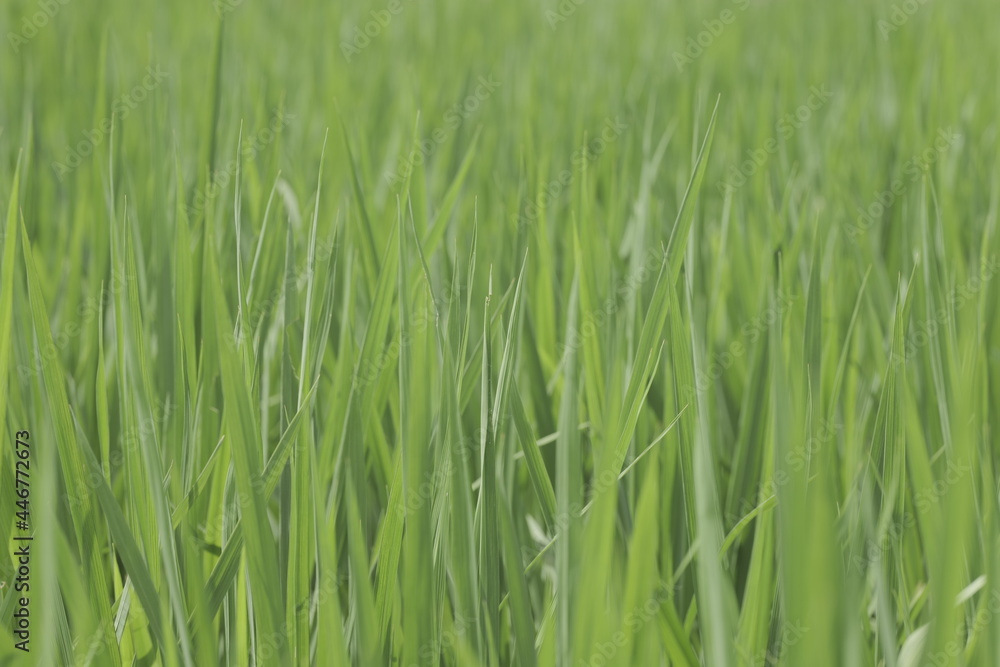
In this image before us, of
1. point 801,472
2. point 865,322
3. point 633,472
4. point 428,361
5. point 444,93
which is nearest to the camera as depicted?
point 801,472

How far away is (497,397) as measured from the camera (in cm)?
47

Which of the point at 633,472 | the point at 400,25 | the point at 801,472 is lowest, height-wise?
the point at 633,472

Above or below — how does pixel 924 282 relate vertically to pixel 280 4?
below

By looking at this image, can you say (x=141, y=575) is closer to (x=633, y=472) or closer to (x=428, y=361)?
(x=428, y=361)

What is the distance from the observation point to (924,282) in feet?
2.22

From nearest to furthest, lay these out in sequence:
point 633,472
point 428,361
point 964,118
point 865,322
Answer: point 428,361 < point 633,472 < point 865,322 < point 964,118

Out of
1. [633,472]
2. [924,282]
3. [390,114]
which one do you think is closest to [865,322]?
[924,282]

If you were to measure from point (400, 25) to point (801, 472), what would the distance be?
2.12m

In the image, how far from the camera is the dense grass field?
0.36 meters

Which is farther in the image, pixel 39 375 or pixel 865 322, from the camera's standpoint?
pixel 865 322

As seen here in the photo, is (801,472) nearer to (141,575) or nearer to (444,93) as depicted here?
(141,575)

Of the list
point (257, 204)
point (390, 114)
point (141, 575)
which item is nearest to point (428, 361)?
point (141, 575)

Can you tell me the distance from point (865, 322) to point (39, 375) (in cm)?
66

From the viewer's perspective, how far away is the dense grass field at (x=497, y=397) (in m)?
0.36
